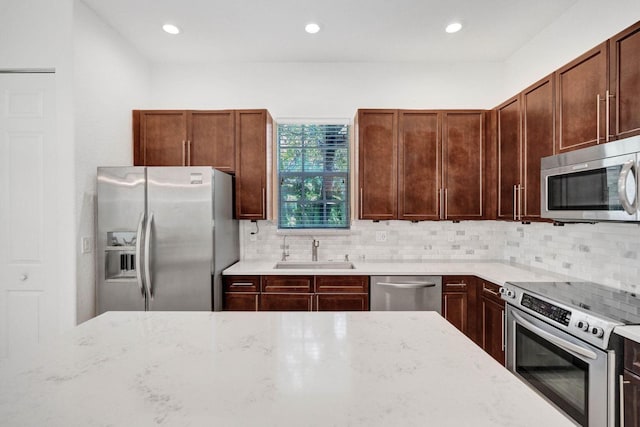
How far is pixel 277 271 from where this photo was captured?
9.79 ft

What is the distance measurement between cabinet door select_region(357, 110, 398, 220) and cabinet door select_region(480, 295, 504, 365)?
42.8 inches

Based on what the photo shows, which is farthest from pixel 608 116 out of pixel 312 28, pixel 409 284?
pixel 312 28

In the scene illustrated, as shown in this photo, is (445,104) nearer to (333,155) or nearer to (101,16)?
(333,155)

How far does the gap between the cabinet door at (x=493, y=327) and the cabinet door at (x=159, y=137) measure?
2993 millimetres

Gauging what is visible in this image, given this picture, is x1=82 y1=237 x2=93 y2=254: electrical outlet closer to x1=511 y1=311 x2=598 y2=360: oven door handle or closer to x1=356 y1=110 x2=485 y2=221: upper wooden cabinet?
x1=356 y1=110 x2=485 y2=221: upper wooden cabinet

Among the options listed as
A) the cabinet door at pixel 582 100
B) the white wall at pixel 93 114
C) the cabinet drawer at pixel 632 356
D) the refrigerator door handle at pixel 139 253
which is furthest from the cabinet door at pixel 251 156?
the cabinet drawer at pixel 632 356

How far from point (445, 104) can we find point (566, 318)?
96.4 inches

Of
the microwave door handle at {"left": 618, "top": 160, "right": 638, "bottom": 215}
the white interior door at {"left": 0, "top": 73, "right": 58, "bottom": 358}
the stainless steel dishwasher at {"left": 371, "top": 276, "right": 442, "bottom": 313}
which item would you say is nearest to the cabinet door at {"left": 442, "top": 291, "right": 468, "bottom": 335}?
the stainless steel dishwasher at {"left": 371, "top": 276, "right": 442, "bottom": 313}

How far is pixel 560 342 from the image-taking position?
1.86m

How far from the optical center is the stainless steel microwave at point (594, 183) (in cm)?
164

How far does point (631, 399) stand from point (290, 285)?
87.0 inches

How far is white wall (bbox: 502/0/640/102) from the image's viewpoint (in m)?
2.24

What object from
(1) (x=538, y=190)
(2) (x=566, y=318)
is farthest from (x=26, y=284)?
(1) (x=538, y=190)

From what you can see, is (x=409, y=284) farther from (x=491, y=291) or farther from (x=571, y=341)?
(x=571, y=341)
